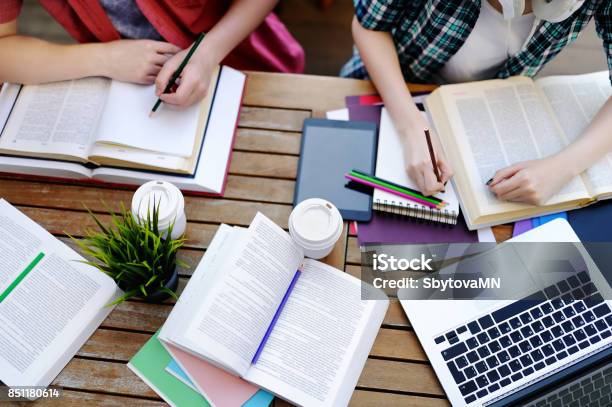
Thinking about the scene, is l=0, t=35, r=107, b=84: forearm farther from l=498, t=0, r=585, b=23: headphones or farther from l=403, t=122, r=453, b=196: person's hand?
l=498, t=0, r=585, b=23: headphones

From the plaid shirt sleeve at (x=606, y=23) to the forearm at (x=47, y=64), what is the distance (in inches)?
39.9

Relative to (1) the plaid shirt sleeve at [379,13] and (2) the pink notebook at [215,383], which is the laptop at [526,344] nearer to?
(2) the pink notebook at [215,383]

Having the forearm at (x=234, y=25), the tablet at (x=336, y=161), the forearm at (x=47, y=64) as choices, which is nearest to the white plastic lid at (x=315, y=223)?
the tablet at (x=336, y=161)

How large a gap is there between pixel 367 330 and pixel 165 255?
1.23 feet

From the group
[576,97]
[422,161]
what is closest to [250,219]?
[422,161]

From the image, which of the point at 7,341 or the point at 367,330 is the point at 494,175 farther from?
the point at 7,341

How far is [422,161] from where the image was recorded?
96 cm

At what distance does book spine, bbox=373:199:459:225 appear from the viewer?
96cm

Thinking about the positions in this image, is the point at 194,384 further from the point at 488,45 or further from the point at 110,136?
the point at 488,45

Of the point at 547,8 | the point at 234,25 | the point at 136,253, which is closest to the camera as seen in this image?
the point at 136,253

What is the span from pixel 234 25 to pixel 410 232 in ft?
1.98

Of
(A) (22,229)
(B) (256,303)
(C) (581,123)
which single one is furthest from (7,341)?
(C) (581,123)

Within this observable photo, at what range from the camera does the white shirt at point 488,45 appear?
1044mm

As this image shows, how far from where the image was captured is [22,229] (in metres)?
0.98
